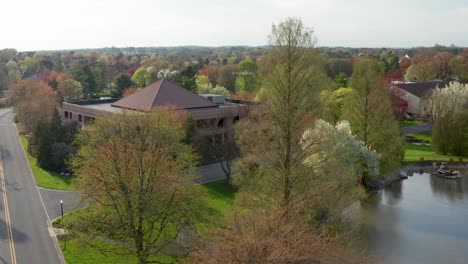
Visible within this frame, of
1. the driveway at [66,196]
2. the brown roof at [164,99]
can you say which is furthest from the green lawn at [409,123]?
the driveway at [66,196]

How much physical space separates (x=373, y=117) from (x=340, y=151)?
9922 millimetres

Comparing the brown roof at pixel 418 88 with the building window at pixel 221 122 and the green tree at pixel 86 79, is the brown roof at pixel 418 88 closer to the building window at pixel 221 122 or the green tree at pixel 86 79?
the building window at pixel 221 122

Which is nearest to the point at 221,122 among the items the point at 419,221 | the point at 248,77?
the point at 419,221

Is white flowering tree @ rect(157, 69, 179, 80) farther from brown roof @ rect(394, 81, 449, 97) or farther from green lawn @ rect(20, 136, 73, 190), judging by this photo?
green lawn @ rect(20, 136, 73, 190)

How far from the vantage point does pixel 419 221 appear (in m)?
31.6


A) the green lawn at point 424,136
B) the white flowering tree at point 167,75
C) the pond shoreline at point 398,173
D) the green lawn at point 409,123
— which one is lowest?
the pond shoreline at point 398,173

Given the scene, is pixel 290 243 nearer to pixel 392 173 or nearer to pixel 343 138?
pixel 343 138

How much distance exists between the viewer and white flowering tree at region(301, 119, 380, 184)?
101ft

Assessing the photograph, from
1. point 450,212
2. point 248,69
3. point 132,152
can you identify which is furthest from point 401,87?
point 132,152

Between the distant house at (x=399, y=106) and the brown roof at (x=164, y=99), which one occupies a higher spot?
Answer: the brown roof at (x=164, y=99)

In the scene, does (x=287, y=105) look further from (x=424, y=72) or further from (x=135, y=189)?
(x=424, y=72)

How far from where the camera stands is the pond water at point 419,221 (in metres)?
26.3

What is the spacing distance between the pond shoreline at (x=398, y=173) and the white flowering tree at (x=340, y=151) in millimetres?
1408

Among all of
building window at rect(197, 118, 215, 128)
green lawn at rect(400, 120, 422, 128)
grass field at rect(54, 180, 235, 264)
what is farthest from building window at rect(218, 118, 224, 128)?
green lawn at rect(400, 120, 422, 128)
